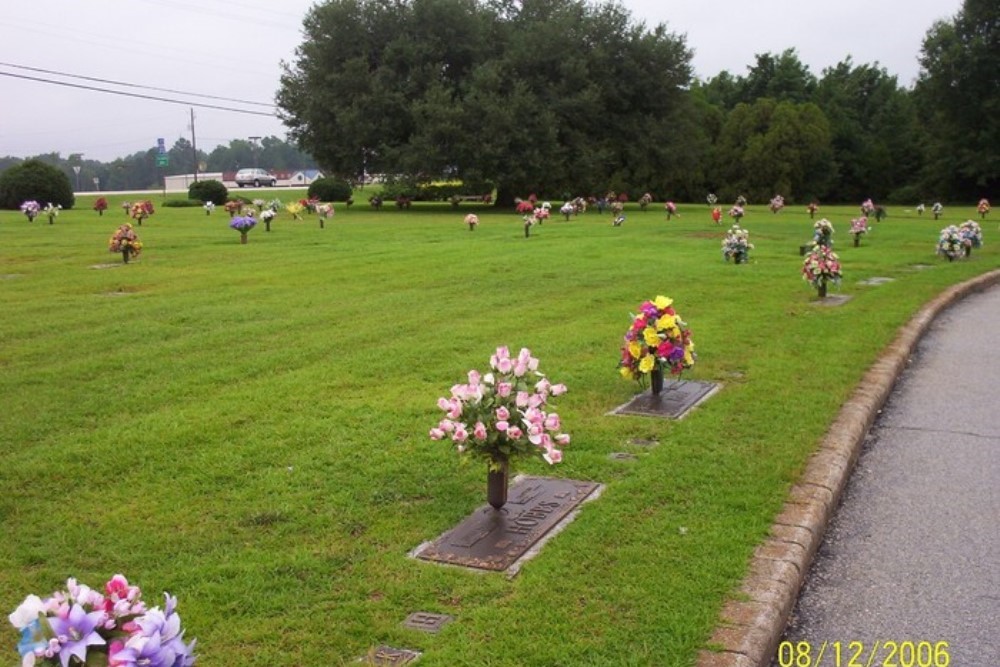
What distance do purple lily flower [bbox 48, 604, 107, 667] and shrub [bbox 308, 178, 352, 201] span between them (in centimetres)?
4314

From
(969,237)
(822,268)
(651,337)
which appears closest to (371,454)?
(651,337)

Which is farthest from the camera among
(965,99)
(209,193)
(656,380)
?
(965,99)

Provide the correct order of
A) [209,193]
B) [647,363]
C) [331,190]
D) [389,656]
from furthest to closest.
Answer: [331,190]
[209,193]
[647,363]
[389,656]

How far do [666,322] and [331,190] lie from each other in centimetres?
4009

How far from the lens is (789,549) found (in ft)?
13.1

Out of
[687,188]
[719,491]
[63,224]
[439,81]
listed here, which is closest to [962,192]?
[687,188]

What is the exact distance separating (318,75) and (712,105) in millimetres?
31760

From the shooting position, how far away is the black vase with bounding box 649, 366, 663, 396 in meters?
6.45

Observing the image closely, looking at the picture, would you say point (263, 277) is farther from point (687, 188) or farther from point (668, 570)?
point (687, 188)

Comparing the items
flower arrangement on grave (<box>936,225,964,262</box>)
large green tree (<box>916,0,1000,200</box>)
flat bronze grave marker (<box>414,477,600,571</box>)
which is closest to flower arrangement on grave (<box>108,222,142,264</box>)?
flat bronze grave marker (<box>414,477,600,571</box>)

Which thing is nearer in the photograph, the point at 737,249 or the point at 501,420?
the point at 501,420

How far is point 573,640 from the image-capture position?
10.5 ft

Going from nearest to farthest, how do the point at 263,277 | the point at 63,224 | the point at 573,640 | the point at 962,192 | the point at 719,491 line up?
the point at 573,640 < the point at 719,491 < the point at 263,277 < the point at 63,224 < the point at 962,192

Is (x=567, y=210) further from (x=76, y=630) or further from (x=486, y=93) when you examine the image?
(x=76, y=630)
